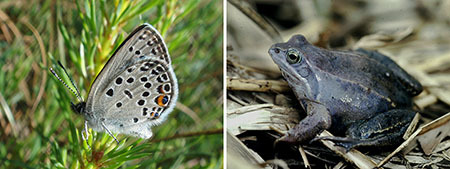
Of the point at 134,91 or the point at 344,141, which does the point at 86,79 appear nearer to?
the point at 134,91

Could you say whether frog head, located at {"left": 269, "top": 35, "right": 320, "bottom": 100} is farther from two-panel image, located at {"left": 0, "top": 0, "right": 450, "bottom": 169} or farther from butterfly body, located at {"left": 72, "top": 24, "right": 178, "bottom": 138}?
butterfly body, located at {"left": 72, "top": 24, "right": 178, "bottom": 138}

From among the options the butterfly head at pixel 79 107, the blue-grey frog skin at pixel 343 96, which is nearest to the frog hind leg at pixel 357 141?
the blue-grey frog skin at pixel 343 96

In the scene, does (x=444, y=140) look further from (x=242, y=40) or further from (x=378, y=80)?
(x=242, y=40)

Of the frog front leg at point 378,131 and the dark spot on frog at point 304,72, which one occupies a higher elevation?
the dark spot on frog at point 304,72

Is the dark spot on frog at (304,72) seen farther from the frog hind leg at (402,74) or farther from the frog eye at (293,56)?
the frog hind leg at (402,74)

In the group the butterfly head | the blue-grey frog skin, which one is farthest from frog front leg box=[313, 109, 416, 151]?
the butterfly head
